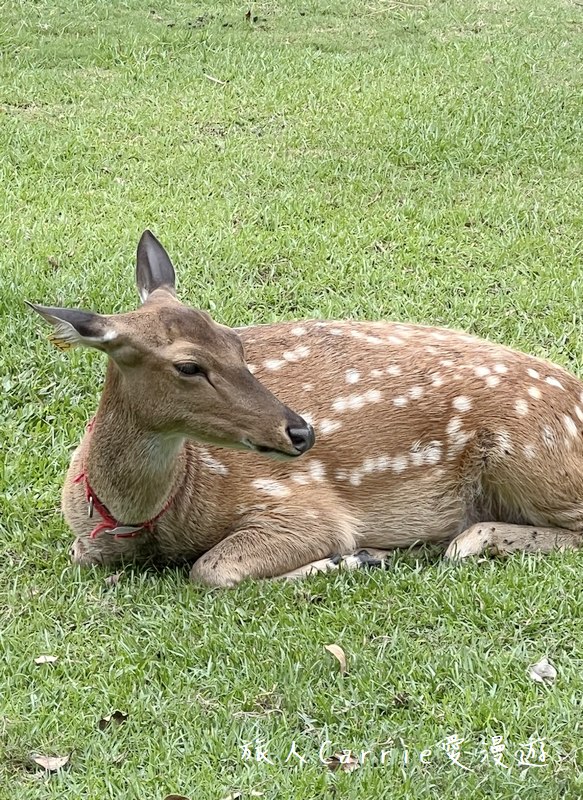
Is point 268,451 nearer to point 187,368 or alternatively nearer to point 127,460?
point 187,368

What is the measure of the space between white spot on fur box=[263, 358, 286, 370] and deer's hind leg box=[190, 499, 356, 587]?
60cm

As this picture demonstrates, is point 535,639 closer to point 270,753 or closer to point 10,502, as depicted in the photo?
point 270,753

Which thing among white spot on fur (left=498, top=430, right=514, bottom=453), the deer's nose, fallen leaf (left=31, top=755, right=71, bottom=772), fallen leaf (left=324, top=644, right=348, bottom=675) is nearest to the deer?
white spot on fur (left=498, top=430, right=514, bottom=453)

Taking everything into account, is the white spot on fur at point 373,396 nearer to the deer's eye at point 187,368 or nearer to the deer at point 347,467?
the deer at point 347,467

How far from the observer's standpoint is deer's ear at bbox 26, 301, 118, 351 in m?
4.09

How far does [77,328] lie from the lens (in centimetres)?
414

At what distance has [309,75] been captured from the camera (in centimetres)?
1091

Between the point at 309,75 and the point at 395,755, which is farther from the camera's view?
the point at 309,75

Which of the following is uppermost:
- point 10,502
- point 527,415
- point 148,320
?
point 148,320

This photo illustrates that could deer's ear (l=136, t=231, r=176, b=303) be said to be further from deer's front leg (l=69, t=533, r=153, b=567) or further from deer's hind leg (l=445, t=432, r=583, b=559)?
deer's hind leg (l=445, t=432, r=583, b=559)

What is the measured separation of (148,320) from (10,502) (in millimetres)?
1422

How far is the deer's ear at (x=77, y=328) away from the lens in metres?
4.09

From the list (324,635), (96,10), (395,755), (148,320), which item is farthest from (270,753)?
(96,10)

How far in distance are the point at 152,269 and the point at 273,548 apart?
4.05 feet
